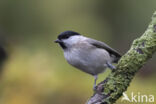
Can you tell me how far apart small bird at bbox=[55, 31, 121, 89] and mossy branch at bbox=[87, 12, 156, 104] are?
1.82 feet

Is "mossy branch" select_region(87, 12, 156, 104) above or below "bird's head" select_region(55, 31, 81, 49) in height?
below

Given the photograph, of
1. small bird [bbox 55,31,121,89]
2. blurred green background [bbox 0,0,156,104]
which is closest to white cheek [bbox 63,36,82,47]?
small bird [bbox 55,31,121,89]

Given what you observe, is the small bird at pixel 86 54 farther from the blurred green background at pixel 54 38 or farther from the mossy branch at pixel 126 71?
the mossy branch at pixel 126 71

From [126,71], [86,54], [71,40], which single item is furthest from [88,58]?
[126,71]

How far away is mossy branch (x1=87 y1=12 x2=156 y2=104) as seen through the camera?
2.83 metres

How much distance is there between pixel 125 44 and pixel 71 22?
3.24 feet

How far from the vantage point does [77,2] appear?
6.52 meters

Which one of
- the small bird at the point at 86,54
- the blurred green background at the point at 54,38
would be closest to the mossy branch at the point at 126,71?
the small bird at the point at 86,54

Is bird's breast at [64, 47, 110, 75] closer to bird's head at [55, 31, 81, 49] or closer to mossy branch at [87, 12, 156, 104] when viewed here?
bird's head at [55, 31, 81, 49]

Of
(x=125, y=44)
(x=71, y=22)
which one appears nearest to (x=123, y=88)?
(x=125, y=44)

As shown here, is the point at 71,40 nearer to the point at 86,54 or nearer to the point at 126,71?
the point at 86,54

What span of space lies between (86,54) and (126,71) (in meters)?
0.72

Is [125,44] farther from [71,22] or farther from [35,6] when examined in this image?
[35,6]

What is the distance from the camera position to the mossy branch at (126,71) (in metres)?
2.83
